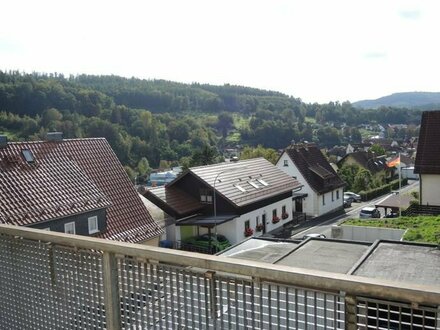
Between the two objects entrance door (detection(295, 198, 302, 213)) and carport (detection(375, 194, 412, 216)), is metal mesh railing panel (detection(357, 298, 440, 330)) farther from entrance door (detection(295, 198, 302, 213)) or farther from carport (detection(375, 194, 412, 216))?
entrance door (detection(295, 198, 302, 213))

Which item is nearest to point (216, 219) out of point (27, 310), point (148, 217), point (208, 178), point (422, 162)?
point (208, 178)

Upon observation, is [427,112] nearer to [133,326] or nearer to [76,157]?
[76,157]

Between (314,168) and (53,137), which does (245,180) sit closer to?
(314,168)

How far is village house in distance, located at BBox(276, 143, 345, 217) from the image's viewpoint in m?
39.3

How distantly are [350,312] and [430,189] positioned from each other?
77.5ft

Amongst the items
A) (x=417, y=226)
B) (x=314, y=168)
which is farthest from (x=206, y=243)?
(x=314, y=168)

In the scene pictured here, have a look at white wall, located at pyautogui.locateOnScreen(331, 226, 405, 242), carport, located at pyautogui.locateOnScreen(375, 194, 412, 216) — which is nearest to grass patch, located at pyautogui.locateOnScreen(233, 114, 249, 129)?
carport, located at pyautogui.locateOnScreen(375, 194, 412, 216)

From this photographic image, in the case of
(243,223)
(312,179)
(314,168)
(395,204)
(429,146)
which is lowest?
(243,223)

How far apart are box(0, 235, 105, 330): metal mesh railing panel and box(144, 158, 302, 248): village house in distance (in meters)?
22.6

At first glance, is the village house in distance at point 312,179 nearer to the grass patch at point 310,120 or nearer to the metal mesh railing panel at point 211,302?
the metal mesh railing panel at point 211,302

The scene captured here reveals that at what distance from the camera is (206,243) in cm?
2708

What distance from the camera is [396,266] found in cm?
1043

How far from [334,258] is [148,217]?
12.1 meters

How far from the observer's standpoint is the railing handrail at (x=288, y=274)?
2.08 metres
